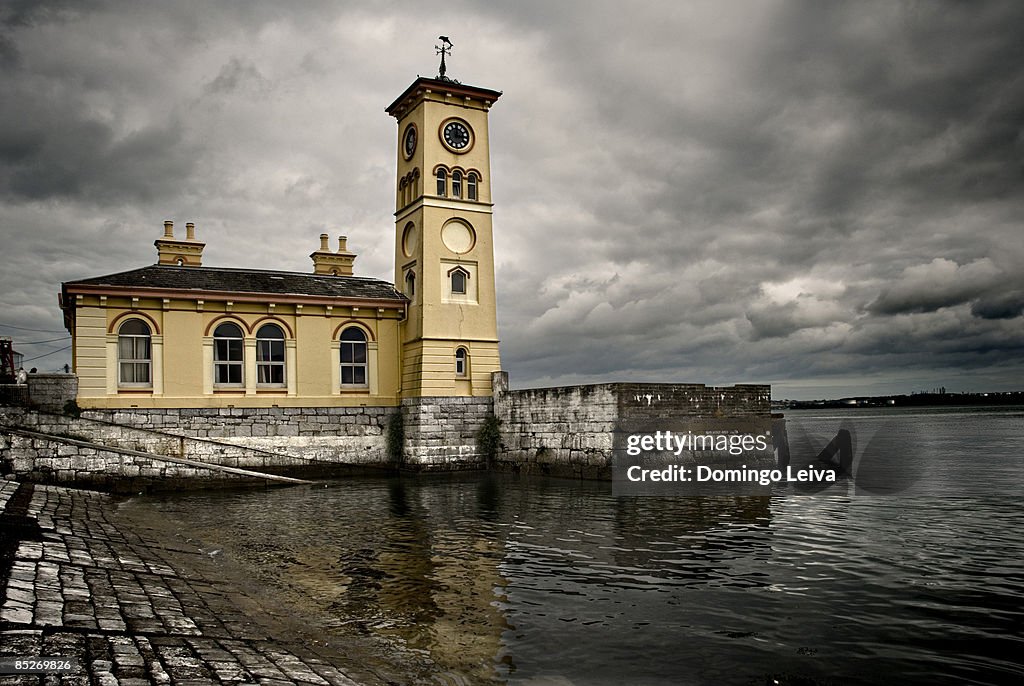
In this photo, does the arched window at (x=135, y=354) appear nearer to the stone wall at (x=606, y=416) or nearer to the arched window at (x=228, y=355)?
the arched window at (x=228, y=355)

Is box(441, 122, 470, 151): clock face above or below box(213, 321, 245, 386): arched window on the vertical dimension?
above

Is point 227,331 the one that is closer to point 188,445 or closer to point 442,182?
point 188,445

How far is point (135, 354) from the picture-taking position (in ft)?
78.4

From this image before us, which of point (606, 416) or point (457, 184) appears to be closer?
point (606, 416)

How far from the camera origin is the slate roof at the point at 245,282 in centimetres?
2420

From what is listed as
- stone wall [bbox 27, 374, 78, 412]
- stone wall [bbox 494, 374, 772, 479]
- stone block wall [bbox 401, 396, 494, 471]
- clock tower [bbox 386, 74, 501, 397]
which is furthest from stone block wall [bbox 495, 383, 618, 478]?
stone wall [bbox 27, 374, 78, 412]

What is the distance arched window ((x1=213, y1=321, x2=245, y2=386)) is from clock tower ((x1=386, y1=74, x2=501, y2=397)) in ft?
18.7

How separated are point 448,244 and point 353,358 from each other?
Answer: 5353mm

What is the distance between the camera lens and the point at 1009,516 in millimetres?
14617

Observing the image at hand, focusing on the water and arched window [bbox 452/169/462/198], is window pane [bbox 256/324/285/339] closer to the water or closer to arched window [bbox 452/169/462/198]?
arched window [bbox 452/169/462/198]

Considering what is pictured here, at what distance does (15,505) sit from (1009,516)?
58.8ft

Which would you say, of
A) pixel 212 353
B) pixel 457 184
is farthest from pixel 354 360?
pixel 457 184

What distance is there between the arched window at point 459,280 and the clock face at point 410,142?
4794mm

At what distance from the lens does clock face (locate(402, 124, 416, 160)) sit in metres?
28.2
